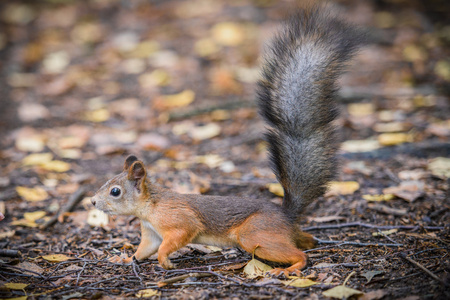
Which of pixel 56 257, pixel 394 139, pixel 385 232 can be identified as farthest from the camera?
pixel 394 139

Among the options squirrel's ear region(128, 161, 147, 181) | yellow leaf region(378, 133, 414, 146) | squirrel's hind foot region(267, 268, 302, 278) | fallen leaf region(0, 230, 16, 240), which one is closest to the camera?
squirrel's hind foot region(267, 268, 302, 278)

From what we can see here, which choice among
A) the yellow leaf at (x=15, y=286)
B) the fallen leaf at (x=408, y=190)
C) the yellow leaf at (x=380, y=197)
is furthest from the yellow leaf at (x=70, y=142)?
the fallen leaf at (x=408, y=190)

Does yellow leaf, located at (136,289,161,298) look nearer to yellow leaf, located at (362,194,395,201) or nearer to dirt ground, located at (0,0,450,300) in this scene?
dirt ground, located at (0,0,450,300)

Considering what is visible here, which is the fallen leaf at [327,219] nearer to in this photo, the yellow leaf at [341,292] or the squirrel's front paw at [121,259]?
the yellow leaf at [341,292]

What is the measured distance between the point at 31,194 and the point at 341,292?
2601 millimetres

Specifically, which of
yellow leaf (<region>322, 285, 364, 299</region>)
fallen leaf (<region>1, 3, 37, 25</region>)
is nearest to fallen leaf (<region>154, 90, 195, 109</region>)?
yellow leaf (<region>322, 285, 364, 299</region>)

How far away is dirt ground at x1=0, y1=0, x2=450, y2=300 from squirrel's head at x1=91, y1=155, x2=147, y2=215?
0.29 m

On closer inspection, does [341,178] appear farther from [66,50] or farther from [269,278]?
[66,50]

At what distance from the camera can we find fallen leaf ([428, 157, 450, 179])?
3.32 m

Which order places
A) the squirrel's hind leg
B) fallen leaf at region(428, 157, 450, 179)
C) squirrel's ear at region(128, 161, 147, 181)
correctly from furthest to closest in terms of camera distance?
1. fallen leaf at region(428, 157, 450, 179)
2. squirrel's ear at region(128, 161, 147, 181)
3. the squirrel's hind leg

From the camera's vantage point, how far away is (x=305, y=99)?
2420mm

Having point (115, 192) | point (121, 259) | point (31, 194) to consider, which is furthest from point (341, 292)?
point (31, 194)

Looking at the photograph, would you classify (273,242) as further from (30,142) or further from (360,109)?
(30,142)

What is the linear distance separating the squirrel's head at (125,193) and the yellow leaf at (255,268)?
2.49ft
